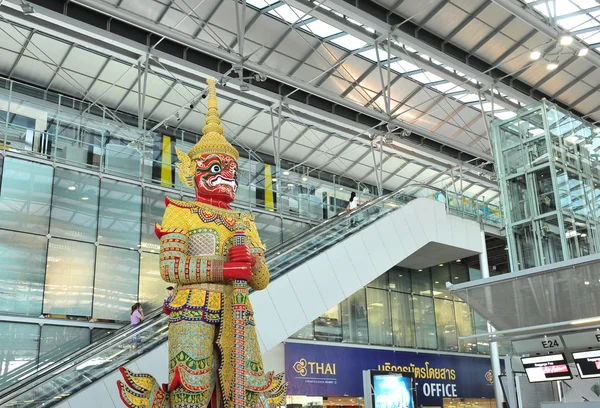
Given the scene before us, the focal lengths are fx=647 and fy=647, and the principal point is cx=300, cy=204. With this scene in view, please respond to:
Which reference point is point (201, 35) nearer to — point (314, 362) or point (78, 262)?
point (78, 262)

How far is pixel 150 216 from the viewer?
1878 cm

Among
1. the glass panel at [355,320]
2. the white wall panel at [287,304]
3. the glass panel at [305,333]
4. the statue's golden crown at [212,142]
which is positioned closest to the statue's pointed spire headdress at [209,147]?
the statue's golden crown at [212,142]

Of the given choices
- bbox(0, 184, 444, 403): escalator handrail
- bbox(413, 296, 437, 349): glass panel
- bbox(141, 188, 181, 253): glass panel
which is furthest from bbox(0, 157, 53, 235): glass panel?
bbox(413, 296, 437, 349): glass panel

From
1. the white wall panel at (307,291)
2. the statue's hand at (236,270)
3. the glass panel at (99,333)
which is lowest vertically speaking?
the statue's hand at (236,270)

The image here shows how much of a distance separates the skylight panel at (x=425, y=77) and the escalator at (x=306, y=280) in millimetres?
6106

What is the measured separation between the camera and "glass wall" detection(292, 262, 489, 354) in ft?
79.5

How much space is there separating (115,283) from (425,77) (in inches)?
573

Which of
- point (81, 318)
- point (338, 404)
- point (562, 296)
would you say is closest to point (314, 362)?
point (338, 404)

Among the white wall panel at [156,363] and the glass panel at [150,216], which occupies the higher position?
the glass panel at [150,216]

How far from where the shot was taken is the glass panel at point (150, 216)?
61.1 feet

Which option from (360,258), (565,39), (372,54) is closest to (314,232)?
(360,258)

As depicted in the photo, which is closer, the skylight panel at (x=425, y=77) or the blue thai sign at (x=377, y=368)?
the blue thai sign at (x=377, y=368)

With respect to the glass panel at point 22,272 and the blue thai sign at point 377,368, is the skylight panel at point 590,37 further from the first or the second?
the glass panel at point 22,272

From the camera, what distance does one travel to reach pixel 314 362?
21.5 metres
